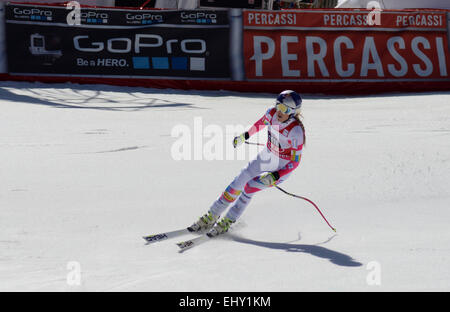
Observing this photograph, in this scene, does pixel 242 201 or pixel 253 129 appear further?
pixel 253 129

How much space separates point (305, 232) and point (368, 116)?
6.41 meters

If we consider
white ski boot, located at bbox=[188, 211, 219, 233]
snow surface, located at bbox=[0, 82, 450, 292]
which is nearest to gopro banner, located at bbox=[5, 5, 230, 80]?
snow surface, located at bbox=[0, 82, 450, 292]

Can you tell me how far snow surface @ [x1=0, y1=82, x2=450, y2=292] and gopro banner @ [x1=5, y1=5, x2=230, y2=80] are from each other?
3.16m

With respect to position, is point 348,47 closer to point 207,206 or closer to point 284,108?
point 207,206

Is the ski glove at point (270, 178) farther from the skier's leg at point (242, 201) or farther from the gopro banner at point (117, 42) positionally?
the gopro banner at point (117, 42)

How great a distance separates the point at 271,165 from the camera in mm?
5461

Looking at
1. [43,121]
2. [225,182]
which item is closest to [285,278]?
[225,182]

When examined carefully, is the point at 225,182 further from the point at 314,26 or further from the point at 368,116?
the point at 314,26

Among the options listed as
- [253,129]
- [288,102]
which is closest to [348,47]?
[253,129]

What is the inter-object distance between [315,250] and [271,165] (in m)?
1.01

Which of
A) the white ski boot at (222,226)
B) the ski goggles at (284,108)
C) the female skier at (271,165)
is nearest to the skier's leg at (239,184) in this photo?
the female skier at (271,165)

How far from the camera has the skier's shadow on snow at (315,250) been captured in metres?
4.53

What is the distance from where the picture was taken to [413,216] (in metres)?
5.84

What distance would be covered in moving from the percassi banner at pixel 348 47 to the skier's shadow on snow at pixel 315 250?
407 inches
